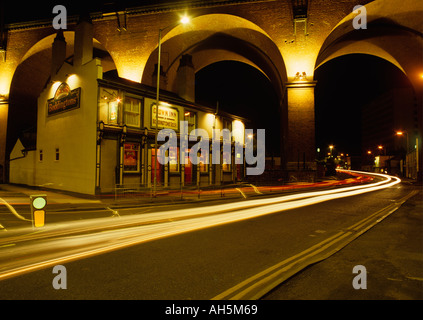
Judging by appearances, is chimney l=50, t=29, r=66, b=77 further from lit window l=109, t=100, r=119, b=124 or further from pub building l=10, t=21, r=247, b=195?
lit window l=109, t=100, r=119, b=124

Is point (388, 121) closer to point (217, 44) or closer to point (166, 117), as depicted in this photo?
point (217, 44)

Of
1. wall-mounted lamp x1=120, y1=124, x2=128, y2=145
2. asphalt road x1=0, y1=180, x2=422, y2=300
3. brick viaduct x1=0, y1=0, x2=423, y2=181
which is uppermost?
brick viaduct x1=0, y1=0, x2=423, y2=181

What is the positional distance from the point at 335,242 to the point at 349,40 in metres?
34.3

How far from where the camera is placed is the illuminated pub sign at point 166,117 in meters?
20.7

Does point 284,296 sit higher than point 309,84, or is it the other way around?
point 309,84

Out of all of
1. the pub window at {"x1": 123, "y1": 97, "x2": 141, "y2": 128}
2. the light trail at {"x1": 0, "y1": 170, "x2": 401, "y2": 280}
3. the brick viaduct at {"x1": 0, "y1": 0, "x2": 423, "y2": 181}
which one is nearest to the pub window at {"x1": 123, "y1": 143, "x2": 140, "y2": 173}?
the pub window at {"x1": 123, "y1": 97, "x2": 141, "y2": 128}

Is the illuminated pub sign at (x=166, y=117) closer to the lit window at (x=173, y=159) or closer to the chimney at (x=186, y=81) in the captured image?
the lit window at (x=173, y=159)

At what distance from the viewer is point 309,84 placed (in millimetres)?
27094

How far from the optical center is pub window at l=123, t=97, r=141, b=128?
19.2 meters

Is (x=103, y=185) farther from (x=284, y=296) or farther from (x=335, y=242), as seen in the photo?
(x=284, y=296)

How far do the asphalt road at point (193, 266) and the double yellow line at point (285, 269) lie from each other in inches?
4.8

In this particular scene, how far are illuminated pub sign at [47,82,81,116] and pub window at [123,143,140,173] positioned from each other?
4349 millimetres

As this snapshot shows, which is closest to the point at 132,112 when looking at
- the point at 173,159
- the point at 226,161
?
the point at 173,159

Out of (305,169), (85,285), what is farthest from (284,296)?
(305,169)
